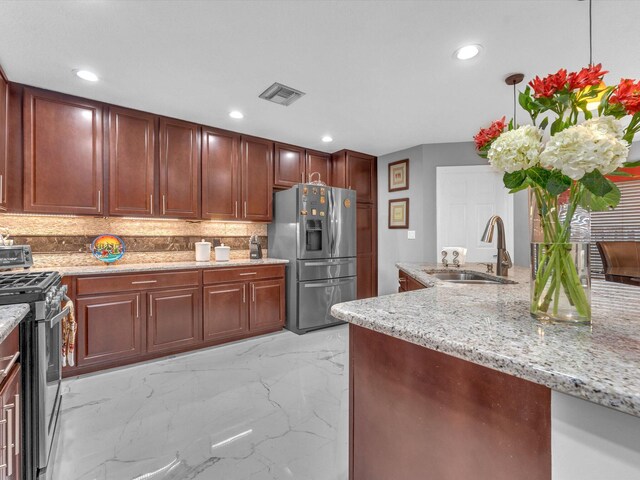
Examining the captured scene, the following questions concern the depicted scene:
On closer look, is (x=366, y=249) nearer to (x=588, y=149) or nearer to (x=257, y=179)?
(x=257, y=179)

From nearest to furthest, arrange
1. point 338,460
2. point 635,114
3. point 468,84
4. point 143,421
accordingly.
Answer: point 635,114 < point 338,460 < point 143,421 < point 468,84

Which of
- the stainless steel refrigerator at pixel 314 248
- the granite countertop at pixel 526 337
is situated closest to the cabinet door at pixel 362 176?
the stainless steel refrigerator at pixel 314 248

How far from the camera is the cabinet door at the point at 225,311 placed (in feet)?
9.99

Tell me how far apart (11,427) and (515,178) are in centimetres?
185

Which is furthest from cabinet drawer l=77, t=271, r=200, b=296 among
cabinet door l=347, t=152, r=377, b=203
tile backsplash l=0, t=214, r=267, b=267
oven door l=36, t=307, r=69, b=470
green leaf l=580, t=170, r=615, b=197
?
green leaf l=580, t=170, r=615, b=197

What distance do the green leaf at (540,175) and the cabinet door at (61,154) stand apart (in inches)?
127

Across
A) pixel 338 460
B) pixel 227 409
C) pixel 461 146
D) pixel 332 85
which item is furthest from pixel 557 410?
pixel 461 146

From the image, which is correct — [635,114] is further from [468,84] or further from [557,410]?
[468,84]

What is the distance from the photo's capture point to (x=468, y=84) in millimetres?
2471

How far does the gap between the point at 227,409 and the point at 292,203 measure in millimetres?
2274

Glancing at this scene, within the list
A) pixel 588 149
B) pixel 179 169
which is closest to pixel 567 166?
pixel 588 149

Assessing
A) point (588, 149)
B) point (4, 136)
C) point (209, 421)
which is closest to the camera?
point (588, 149)

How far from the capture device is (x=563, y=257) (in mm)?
805

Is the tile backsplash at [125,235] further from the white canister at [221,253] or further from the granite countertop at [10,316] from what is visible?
the granite countertop at [10,316]
